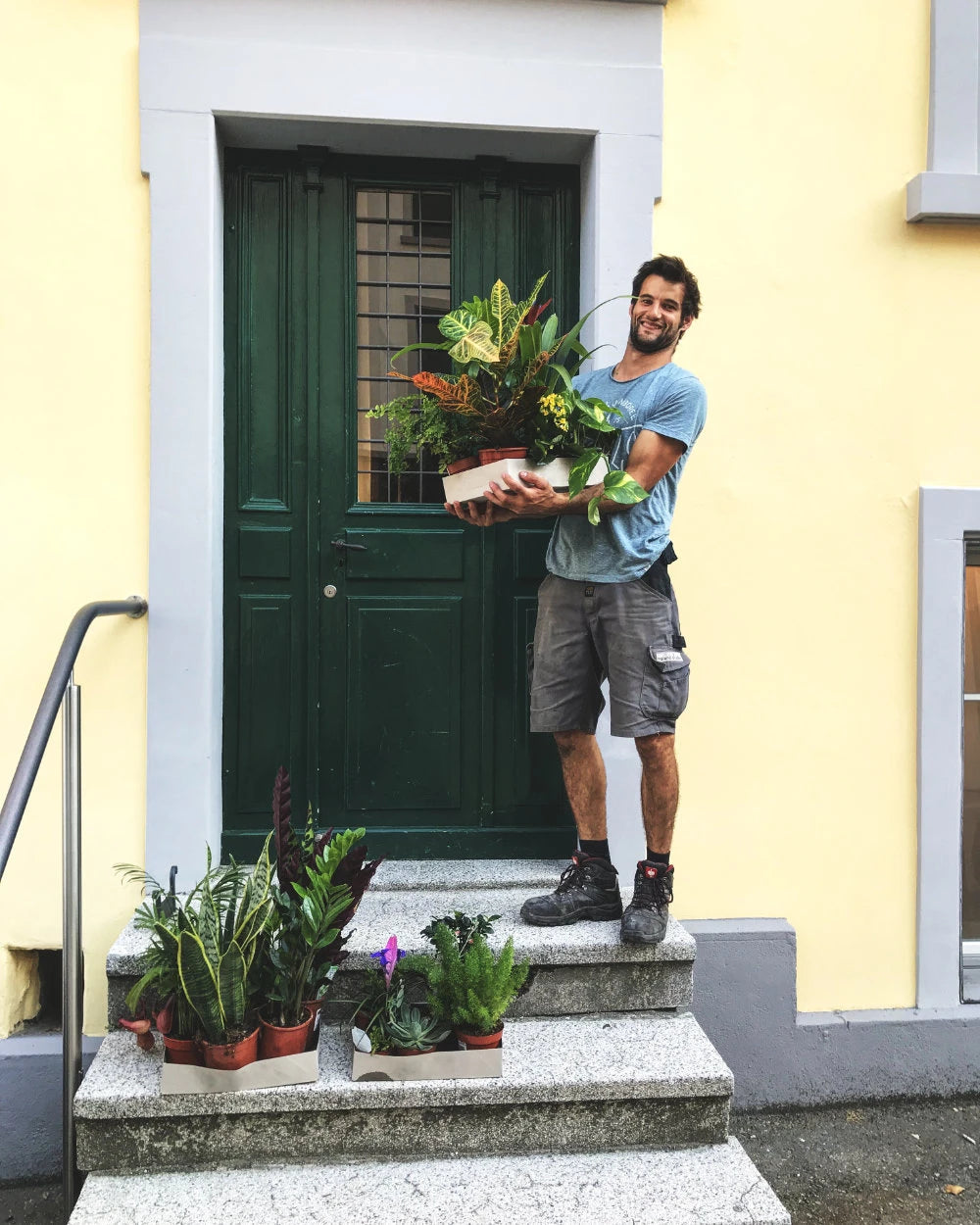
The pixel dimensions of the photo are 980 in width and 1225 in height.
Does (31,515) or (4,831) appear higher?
(31,515)

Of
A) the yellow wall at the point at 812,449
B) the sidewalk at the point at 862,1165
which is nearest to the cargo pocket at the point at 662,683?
the yellow wall at the point at 812,449

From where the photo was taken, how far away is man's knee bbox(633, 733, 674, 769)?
2.92 metres

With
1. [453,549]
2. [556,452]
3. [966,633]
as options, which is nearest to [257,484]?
[453,549]

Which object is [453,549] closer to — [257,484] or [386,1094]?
[257,484]

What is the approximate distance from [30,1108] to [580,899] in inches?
72.6

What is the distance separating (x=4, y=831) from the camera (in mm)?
2242

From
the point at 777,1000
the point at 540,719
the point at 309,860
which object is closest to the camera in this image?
the point at 309,860

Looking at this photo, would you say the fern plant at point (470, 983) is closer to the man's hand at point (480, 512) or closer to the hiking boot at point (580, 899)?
the hiking boot at point (580, 899)

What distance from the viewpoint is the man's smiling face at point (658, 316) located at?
2.93 m

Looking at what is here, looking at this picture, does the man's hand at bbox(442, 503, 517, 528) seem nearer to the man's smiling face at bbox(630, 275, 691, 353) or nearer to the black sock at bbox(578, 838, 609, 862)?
the man's smiling face at bbox(630, 275, 691, 353)

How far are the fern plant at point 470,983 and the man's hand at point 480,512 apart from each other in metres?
1.16

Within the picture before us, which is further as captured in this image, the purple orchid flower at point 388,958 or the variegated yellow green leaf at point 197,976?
the purple orchid flower at point 388,958

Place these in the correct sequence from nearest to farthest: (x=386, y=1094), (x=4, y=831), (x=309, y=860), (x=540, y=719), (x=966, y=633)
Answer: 1. (x=4, y=831)
2. (x=386, y=1094)
3. (x=309, y=860)
4. (x=540, y=719)
5. (x=966, y=633)

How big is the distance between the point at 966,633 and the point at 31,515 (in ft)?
10.8
